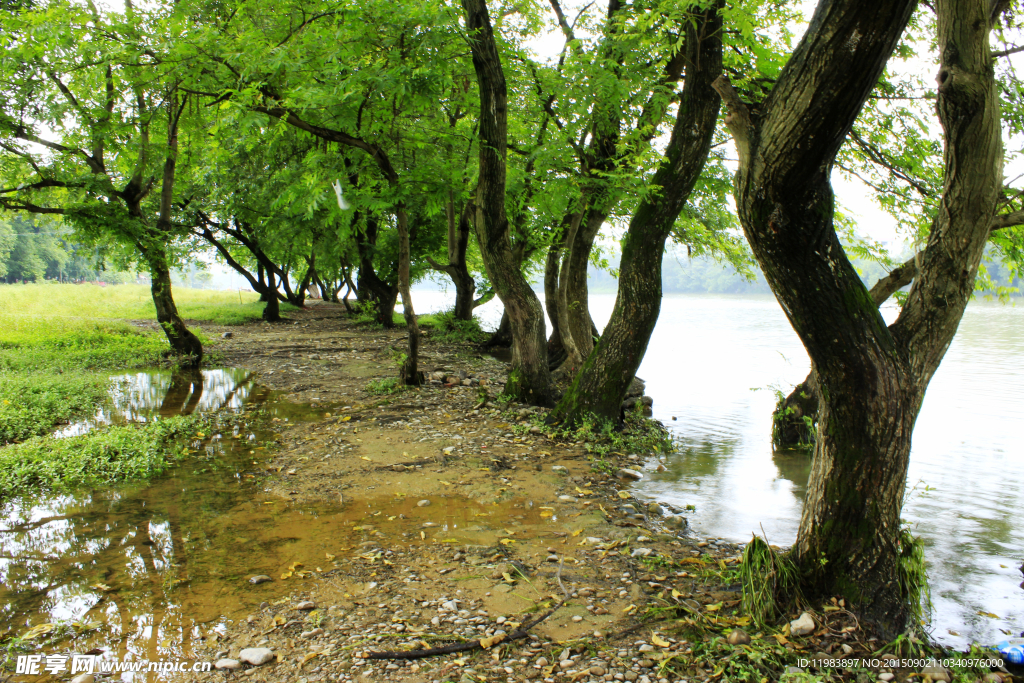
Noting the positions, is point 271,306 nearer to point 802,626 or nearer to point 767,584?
point 767,584

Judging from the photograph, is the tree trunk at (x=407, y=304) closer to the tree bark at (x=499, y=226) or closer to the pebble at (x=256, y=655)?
the tree bark at (x=499, y=226)

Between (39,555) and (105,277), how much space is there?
9133cm

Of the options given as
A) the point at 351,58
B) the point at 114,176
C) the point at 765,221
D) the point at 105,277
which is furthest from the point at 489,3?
the point at 105,277

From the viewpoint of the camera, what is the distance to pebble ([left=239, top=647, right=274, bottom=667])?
3.25m

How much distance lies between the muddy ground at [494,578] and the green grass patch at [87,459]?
140 cm

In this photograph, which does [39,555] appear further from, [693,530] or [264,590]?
[693,530]

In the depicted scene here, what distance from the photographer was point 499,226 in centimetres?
905

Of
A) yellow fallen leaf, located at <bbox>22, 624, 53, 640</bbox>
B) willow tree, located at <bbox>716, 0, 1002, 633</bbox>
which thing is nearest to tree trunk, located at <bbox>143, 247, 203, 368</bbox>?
yellow fallen leaf, located at <bbox>22, 624, 53, 640</bbox>

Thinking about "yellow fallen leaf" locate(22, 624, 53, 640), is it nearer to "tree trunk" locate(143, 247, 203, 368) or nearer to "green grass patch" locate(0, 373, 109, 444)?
"green grass patch" locate(0, 373, 109, 444)

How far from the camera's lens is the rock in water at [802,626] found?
3.45 m

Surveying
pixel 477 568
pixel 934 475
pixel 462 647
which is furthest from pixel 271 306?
pixel 462 647

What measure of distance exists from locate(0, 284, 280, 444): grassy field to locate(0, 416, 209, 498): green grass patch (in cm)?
99

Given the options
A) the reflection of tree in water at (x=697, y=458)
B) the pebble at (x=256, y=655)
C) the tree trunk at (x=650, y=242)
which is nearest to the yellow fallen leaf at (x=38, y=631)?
the pebble at (x=256, y=655)

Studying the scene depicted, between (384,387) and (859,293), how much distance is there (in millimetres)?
8726
